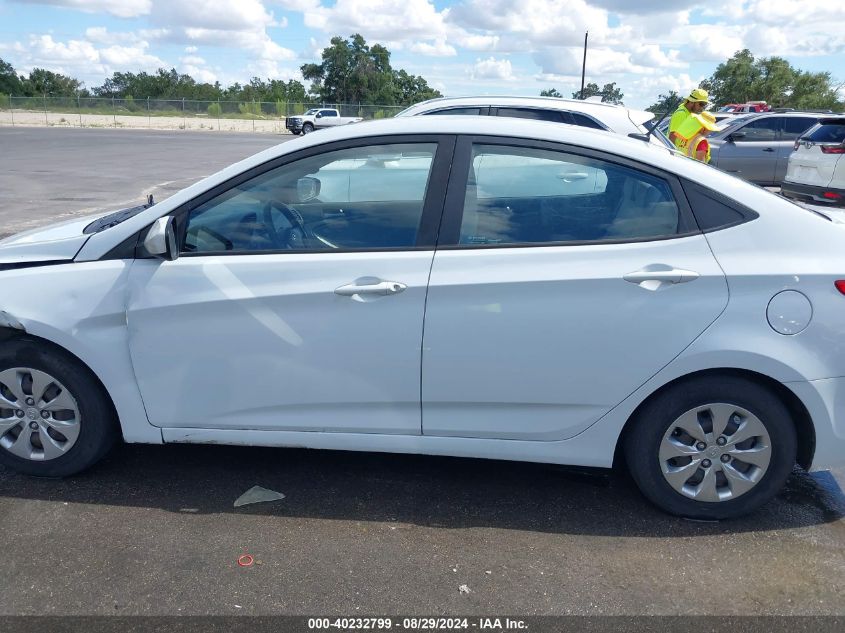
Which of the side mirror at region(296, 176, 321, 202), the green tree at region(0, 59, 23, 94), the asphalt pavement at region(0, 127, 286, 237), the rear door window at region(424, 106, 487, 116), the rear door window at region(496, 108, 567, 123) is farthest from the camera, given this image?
the green tree at region(0, 59, 23, 94)

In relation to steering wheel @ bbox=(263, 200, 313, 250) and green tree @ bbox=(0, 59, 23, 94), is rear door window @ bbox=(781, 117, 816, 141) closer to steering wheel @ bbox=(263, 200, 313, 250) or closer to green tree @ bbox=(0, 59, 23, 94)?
steering wheel @ bbox=(263, 200, 313, 250)

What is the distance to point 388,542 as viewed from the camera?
3148 mm

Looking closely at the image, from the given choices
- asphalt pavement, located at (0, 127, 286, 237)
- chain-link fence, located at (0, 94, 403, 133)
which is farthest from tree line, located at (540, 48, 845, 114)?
asphalt pavement, located at (0, 127, 286, 237)

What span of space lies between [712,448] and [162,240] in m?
2.50

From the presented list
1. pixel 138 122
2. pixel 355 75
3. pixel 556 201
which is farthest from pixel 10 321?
pixel 355 75

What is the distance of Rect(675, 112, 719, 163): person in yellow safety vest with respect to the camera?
859 centimetres

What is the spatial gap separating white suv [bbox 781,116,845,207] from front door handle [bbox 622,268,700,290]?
8342 mm

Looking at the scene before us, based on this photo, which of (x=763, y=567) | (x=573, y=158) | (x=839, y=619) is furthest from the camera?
(x=573, y=158)

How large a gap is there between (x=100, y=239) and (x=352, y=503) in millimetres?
1664

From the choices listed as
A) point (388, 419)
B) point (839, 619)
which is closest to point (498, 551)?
point (388, 419)

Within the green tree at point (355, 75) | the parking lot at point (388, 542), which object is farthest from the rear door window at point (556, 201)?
the green tree at point (355, 75)

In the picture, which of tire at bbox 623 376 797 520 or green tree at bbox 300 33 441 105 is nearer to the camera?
tire at bbox 623 376 797 520

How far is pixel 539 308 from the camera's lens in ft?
10.1

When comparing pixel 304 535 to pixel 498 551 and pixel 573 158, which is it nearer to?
pixel 498 551
